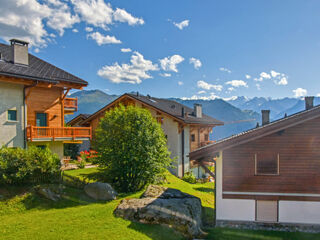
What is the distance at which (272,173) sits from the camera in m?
11.7

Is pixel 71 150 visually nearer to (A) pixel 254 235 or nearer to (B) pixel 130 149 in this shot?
(B) pixel 130 149

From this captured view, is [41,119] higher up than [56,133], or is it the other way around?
[41,119]

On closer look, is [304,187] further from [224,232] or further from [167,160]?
[167,160]

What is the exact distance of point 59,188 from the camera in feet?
41.7

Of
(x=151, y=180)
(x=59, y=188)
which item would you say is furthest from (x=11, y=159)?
(x=151, y=180)

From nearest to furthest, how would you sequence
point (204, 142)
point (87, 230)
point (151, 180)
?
point (87, 230) → point (151, 180) → point (204, 142)

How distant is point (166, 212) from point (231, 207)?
11.5ft

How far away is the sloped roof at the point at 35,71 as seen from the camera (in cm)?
1659

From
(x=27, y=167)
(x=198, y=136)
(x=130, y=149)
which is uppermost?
(x=130, y=149)

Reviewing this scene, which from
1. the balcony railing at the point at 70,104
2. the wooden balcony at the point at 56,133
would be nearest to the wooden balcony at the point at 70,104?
the balcony railing at the point at 70,104

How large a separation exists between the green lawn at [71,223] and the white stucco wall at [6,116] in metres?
5.53

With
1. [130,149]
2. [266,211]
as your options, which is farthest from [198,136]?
[266,211]

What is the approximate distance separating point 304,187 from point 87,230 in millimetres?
9881

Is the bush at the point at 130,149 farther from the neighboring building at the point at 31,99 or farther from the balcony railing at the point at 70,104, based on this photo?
the balcony railing at the point at 70,104
